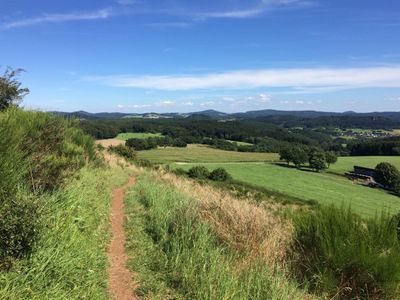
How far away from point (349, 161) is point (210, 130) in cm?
5177

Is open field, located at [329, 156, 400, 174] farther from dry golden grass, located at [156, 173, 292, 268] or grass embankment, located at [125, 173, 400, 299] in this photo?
grass embankment, located at [125, 173, 400, 299]

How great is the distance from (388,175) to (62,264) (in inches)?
3106

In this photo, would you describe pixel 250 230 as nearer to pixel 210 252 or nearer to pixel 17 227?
pixel 210 252

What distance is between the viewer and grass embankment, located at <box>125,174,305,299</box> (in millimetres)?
5629

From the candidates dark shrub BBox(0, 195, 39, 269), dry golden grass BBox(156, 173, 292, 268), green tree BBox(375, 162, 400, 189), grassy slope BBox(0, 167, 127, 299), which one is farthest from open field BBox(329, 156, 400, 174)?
dark shrub BBox(0, 195, 39, 269)

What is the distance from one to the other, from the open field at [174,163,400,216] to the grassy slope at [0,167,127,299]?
2101 inches

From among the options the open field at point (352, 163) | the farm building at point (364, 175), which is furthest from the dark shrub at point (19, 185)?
the open field at point (352, 163)

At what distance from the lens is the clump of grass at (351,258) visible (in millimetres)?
6555

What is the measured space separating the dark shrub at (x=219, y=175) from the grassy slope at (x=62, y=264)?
6189 centimetres

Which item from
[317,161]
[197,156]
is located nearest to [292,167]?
[317,161]

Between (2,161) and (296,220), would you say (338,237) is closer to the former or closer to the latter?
(296,220)

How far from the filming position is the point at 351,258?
21.8 feet

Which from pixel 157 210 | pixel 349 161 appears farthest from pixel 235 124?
pixel 157 210

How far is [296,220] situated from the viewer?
802cm
